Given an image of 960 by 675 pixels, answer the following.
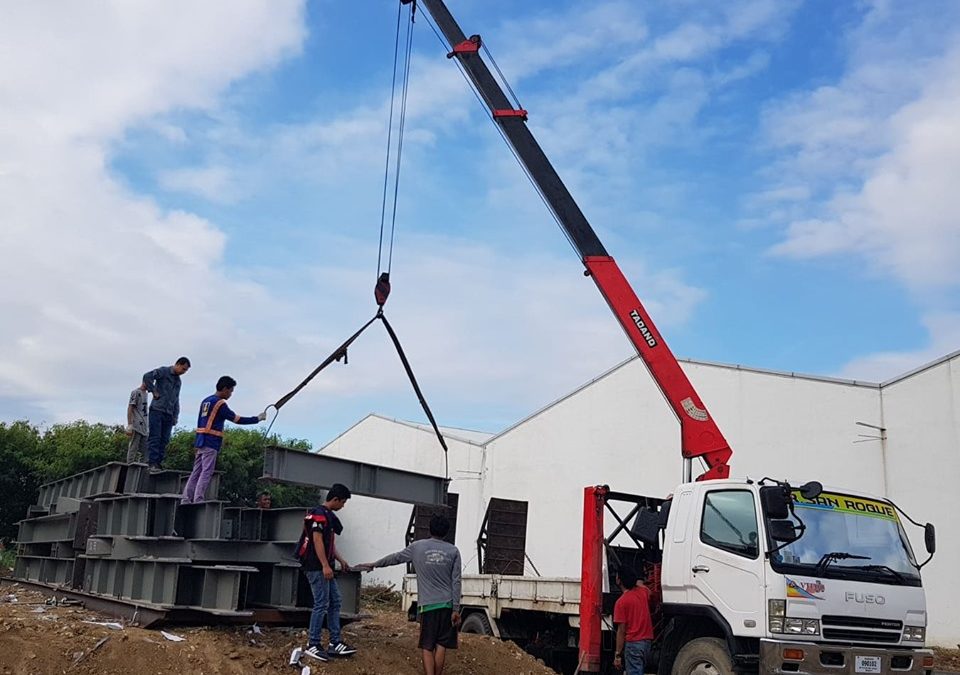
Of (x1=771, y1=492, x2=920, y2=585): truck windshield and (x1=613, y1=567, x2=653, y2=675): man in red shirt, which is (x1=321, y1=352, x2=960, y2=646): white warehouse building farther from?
(x1=771, y1=492, x2=920, y2=585): truck windshield

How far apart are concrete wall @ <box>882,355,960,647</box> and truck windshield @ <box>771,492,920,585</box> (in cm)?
972

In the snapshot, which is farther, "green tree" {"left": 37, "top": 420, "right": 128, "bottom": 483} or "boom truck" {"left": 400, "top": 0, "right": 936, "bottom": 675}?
"green tree" {"left": 37, "top": 420, "right": 128, "bottom": 483}

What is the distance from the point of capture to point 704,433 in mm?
10977

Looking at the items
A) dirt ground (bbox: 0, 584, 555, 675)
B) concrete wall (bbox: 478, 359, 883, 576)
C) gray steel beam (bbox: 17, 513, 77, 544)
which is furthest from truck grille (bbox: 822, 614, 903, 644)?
concrete wall (bbox: 478, 359, 883, 576)

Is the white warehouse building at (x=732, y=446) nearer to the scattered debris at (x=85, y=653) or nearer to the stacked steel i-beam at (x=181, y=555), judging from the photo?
the stacked steel i-beam at (x=181, y=555)

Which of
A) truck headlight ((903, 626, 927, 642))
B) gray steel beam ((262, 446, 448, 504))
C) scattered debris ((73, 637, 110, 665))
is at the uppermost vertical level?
gray steel beam ((262, 446, 448, 504))

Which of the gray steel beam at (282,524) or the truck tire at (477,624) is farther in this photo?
the truck tire at (477,624)

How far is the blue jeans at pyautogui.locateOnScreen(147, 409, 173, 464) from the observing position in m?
12.5

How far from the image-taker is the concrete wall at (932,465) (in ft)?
55.2

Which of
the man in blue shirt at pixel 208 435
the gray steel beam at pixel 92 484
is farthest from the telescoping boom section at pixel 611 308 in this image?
the gray steel beam at pixel 92 484

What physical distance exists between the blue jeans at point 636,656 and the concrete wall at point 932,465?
1078 cm

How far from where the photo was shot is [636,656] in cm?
868

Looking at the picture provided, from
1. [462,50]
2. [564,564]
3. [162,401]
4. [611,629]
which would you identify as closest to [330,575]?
[611,629]

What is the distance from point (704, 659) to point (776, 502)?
1674mm
